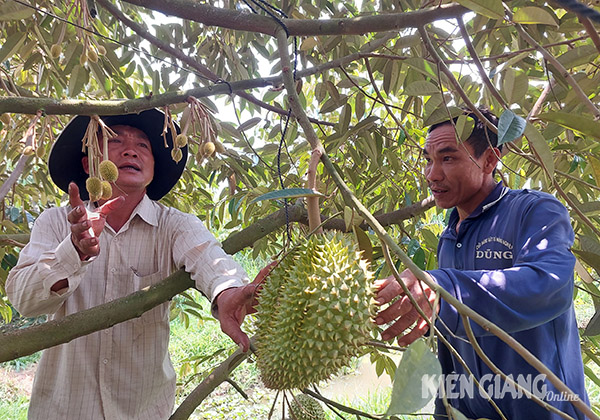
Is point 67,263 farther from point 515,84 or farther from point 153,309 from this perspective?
point 515,84

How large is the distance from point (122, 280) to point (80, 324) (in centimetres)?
52

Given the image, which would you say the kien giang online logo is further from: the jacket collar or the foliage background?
the jacket collar

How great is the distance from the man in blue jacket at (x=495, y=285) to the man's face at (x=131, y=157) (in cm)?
85

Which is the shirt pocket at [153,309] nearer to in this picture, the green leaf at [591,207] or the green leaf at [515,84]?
the green leaf at [515,84]

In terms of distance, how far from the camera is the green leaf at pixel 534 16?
708 mm

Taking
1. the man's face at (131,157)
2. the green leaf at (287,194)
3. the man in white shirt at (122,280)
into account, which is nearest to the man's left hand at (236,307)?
the man in white shirt at (122,280)

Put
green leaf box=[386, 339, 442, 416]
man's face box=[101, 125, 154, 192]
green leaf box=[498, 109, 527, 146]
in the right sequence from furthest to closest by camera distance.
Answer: man's face box=[101, 125, 154, 192] < green leaf box=[498, 109, 527, 146] < green leaf box=[386, 339, 442, 416]

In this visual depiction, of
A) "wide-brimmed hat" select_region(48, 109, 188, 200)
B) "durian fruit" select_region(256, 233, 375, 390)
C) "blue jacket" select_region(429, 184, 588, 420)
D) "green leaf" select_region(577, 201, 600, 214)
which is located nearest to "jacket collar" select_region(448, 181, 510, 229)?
"blue jacket" select_region(429, 184, 588, 420)

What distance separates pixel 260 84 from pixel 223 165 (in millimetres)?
951

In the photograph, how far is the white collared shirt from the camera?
1241 mm

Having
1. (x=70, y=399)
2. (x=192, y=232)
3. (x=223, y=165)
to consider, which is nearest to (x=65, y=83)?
(x=223, y=165)

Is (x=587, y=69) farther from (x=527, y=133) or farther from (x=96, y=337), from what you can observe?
(x=96, y=337)

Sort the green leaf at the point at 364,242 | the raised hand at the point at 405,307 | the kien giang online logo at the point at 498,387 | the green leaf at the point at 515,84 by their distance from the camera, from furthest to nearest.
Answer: the kien giang online logo at the point at 498,387, the green leaf at the point at 515,84, the green leaf at the point at 364,242, the raised hand at the point at 405,307

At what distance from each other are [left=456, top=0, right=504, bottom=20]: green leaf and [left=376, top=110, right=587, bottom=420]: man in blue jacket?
0.61 ft
